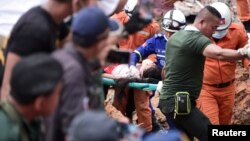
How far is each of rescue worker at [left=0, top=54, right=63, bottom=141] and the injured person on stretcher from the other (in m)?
Result: 4.39

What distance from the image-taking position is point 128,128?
146 inches

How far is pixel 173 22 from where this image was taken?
7.74 m

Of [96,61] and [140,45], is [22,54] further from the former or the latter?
[140,45]

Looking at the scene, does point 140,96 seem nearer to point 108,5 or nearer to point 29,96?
point 108,5

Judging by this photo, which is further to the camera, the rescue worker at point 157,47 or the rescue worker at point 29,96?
the rescue worker at point 157,47

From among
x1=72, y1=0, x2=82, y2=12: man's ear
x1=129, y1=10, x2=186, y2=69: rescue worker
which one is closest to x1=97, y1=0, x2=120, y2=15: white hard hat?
x1=72, y1=0, x2=82, y2=12: man's ear

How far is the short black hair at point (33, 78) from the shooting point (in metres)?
3.07

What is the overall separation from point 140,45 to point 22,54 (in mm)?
4598

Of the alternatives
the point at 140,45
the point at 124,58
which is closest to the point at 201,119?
the point at 140,45

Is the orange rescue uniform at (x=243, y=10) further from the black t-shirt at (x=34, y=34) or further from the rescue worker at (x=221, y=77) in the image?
the black t-shirt at (x=34, y=34)

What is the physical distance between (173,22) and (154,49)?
1.70 ft

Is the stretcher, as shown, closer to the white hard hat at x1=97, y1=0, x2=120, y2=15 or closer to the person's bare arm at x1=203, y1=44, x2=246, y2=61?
the person's bare arm at x1=203, y1=44, x2=246, y2=61

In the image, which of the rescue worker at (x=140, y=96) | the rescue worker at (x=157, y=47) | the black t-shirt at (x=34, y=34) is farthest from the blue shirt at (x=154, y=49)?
the black t-shirt at (x=34, y=34)

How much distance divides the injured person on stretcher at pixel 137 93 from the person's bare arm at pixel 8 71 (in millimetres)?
3708
